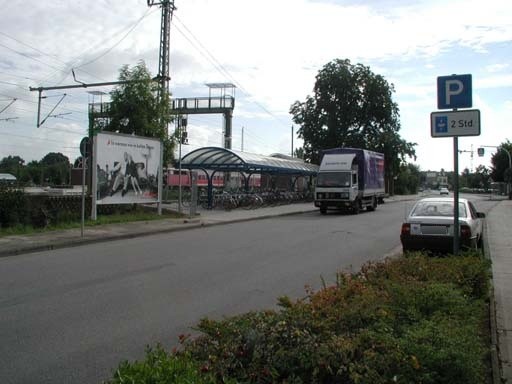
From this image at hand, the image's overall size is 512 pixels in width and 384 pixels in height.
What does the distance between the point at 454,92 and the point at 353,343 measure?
5646mm

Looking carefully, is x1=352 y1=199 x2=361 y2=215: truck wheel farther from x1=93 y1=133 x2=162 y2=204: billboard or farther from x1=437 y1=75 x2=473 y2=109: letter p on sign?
x1=437 y1=75 x2=473 y2=109: letter p on sign

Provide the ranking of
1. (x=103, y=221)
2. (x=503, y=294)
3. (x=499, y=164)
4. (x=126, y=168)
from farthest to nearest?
(x=499, y=164), (x=126, y=168), (x=103, y=221), (x=503, y=294)

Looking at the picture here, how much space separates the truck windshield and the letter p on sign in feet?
66.0

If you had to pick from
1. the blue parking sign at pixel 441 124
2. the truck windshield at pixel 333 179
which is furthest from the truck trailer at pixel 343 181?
the blue parking sign at pixel 441 124

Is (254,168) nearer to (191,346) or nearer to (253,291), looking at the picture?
(253,291)

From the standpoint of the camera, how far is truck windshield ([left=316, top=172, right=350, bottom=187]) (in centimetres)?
2853

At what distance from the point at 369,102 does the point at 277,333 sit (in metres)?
56.4

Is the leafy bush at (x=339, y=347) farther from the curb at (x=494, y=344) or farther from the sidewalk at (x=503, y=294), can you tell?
the sidewalk at (x=503, y=294)

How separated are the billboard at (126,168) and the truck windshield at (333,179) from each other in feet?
32.3

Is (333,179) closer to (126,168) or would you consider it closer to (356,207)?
(356,207)

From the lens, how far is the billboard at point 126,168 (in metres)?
20.1

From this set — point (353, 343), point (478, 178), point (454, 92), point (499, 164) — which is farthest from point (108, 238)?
point (478, 178)

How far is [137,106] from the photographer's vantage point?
2548 cm

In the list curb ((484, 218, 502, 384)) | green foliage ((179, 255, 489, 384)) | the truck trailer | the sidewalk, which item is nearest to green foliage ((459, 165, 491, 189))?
the truck trailer
